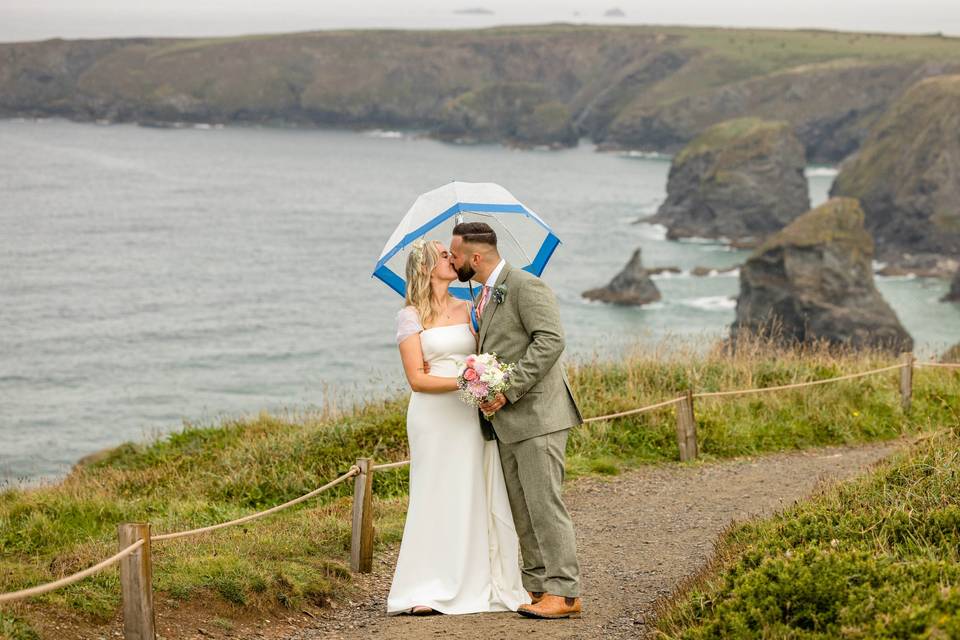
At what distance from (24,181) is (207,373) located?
3183 inches

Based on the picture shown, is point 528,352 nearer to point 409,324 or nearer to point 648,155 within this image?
point 409,324

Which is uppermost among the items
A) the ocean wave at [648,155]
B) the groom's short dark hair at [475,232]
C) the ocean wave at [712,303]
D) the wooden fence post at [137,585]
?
the ocean wave at [648,155]

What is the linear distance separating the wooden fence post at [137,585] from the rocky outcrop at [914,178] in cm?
9380

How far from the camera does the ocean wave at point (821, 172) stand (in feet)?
540

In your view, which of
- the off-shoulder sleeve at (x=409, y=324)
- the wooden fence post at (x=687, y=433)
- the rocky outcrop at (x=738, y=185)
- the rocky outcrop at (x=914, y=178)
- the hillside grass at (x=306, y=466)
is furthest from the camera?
the rocky outcrop at (x=738, y=185)

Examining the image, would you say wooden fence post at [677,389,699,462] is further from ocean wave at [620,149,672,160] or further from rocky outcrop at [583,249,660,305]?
ocean wave at [620,149,672,160]

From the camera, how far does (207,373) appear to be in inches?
2067

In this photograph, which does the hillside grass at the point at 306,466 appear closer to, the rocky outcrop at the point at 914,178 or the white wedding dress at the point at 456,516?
the white wedding dress at the point at 456,516

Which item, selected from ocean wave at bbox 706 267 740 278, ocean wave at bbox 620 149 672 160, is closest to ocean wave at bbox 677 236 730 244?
ocean wave at bbox 706 267 740 278

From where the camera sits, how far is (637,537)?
374 inches

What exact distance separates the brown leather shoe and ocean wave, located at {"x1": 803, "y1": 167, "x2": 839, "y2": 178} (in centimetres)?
16144

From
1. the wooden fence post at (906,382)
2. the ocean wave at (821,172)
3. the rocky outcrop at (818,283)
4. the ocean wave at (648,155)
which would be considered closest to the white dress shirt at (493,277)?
the wooden fence post at (906,382)

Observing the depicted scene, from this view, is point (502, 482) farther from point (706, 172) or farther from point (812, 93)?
point (812, 93)

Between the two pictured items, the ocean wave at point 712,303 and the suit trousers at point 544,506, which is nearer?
the suit trousers at point 544,506
